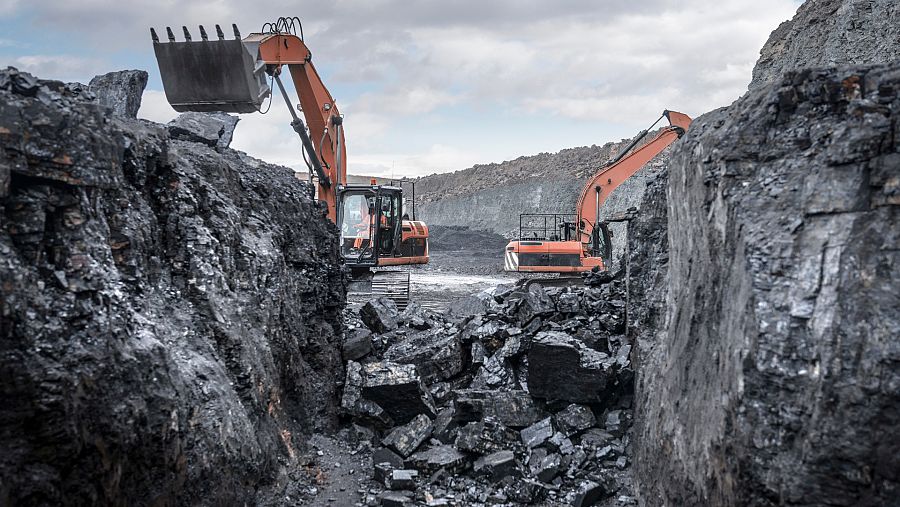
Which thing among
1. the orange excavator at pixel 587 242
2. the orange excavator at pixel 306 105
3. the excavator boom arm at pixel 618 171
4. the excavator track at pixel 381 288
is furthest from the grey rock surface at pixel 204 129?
the orange excavator at pixel 587 242

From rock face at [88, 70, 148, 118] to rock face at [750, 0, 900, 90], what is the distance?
7.70 meters

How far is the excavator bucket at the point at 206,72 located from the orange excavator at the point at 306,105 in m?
0.01

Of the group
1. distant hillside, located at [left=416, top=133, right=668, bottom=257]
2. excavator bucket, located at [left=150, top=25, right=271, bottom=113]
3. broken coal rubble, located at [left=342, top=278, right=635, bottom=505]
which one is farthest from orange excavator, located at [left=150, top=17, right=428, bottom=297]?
distant hillside, located at [left=416, top=133, right=668, bottom=257]

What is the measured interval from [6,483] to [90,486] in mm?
347

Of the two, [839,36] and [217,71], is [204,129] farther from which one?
[839,36]

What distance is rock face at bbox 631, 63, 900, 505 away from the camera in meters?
2.90

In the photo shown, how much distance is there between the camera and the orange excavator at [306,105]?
8211 mm

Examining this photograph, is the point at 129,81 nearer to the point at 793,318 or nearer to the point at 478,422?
the point at 478,422

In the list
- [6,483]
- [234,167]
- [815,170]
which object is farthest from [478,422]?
[6,483]

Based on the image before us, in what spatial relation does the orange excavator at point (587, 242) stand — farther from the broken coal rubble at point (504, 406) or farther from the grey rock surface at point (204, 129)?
the grey rock surface at point (204, 129)

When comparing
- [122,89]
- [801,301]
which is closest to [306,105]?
[122,89]

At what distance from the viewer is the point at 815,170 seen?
10.8 ft

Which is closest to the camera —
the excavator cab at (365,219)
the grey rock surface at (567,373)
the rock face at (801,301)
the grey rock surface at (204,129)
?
the rock face at (801,301)

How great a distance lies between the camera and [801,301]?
10.2 feet
